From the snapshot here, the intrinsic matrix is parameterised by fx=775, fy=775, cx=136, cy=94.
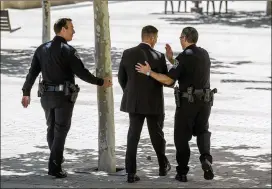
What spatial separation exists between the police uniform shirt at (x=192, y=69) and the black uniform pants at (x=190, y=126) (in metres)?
0.16

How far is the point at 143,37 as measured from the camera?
6.78 m

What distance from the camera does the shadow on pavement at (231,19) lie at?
50719 millimetres

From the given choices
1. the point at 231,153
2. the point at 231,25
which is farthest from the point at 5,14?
the point at 231,153

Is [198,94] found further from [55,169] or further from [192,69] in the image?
[55,169]

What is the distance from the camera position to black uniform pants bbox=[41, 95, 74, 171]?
7.32 m

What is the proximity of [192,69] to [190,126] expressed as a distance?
2.02ft

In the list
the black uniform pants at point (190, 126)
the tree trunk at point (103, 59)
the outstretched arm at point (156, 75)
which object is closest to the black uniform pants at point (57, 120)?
the outstretched arm at point (156, 75)

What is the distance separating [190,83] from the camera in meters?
6.66

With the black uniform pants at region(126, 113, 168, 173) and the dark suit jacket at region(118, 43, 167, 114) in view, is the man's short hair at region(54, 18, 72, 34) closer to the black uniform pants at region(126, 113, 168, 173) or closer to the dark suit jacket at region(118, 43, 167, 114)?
the dark suit jacket at region(118, 43, 167, 114)

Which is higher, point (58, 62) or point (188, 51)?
point (188, 51)

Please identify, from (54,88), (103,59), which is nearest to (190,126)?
(54,88)

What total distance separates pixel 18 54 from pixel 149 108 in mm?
30929

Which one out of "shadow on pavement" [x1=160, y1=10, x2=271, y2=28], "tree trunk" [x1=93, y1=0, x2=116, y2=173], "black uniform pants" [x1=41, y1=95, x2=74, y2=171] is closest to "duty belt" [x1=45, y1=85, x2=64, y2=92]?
→ "black uniform pants" [x1=41, y1=95, x2=74, y2=171]

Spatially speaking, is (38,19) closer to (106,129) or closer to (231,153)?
(231,153)
